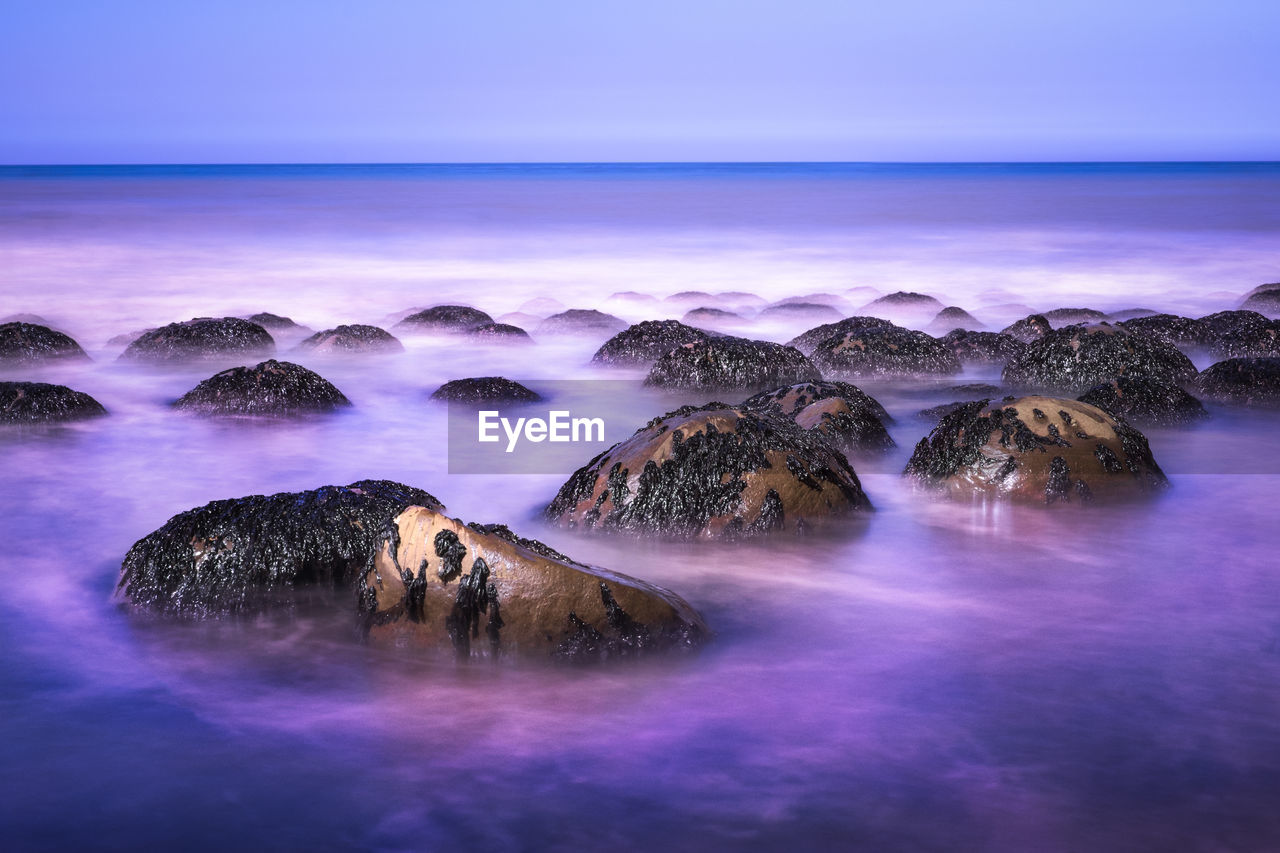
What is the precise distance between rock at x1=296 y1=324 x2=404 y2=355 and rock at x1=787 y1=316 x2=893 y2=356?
3678mm

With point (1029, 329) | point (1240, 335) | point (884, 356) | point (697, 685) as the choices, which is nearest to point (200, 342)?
point (884, 356)

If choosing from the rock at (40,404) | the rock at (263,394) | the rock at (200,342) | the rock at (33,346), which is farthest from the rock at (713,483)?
the rock at (33,346)

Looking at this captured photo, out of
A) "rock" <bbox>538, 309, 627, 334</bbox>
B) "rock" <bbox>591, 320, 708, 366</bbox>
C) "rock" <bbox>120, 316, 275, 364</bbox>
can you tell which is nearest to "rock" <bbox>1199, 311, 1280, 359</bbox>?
"rock" <bbox>591, 320, 708, 366</bbox>

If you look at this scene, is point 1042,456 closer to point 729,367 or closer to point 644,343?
point 729,367

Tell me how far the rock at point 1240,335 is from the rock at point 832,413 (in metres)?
4.94

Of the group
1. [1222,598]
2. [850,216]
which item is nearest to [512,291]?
[1222,598]

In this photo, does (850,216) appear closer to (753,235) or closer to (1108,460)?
(753,235)

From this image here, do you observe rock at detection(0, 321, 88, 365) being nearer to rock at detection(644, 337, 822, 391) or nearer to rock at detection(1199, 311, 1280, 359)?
rock at detection(644, 337, 822, 391)

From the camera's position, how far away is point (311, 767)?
11.7ft

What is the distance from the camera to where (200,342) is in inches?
452

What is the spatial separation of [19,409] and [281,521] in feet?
13.8

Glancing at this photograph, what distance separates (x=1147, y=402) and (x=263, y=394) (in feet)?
18.4

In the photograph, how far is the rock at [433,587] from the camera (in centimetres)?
408

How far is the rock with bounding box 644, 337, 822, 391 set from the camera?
373 inches
